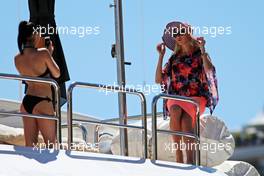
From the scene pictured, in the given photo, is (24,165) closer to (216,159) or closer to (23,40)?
(23,40)

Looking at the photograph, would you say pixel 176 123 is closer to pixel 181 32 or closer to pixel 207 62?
pixel 207 62

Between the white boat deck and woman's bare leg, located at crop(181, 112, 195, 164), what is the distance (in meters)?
0.25

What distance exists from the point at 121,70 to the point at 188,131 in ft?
2.47

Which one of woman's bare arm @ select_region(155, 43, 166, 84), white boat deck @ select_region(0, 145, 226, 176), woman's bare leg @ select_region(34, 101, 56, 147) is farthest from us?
woman's bare arm @ select_region(155, 43, 166, 84)

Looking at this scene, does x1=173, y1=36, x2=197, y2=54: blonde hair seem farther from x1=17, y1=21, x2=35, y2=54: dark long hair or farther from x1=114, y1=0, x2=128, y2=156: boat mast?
x1=17, y1=21, x2=35, y2=54: dark long hair

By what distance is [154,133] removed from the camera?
3.98 m

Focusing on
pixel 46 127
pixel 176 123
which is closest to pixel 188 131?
pixel 176 123

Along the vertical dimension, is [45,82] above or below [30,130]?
above

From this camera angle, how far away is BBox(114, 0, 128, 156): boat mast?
4480 millimetres

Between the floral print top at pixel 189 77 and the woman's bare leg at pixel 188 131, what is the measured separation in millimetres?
195

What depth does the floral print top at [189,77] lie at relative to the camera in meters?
4.41

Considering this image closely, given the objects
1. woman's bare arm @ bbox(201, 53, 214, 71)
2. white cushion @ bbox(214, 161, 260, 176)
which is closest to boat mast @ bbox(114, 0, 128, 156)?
woman's bare arm @ bbox(201, 53, 214, 71)

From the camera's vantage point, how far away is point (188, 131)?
14.2ft

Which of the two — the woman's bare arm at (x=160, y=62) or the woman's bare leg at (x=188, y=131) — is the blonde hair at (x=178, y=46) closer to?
the woman's bare arm at (x=160, y=62)
